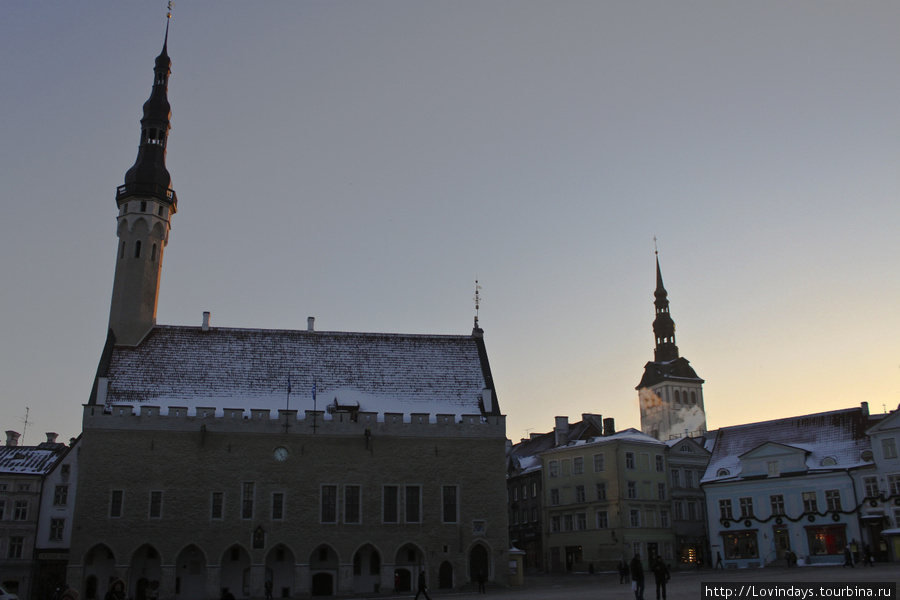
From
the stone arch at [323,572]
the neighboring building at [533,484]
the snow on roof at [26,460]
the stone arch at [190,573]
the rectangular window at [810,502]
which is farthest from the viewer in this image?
the neighboring building at [533,484]

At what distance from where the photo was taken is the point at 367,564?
4131 centimetres

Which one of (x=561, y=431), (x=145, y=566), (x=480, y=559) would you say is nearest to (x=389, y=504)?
(x=480, y=559)

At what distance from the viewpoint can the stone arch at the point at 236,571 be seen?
39625 millimetres

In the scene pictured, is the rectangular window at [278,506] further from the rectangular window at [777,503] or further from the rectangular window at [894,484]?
the rectangular window at [894,484]

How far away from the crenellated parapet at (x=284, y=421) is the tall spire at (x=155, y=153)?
46.8ft

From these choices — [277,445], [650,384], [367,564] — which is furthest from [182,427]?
[650,384]

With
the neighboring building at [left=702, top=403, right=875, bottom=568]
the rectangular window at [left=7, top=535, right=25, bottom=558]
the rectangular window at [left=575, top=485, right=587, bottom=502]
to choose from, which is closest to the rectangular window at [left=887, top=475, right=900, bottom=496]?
the neighboring building at [left=702, top=403, right=875, bottom=568]

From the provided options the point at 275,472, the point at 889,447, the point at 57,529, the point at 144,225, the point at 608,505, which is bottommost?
the point at 57,529

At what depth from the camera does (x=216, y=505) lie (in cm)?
4062

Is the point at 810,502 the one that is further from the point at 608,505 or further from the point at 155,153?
the point at 155,153

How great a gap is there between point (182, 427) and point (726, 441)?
34.4 metres

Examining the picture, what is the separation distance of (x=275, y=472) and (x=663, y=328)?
79.0m

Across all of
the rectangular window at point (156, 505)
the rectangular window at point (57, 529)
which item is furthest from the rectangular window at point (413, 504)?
the rectangular window at point (57, 529)

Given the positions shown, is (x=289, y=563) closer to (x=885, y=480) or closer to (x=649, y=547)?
(x=649, y=547)
